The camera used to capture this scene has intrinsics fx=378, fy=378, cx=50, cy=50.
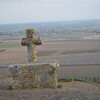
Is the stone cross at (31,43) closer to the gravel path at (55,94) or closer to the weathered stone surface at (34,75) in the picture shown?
the weathered stone surface at (34,75)

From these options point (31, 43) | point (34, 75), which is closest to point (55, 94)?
point (34, 75)

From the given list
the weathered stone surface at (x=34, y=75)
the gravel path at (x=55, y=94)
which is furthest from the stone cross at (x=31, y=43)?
the gravel path at (x=55, y=94)

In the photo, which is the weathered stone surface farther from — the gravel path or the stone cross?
the stone cross

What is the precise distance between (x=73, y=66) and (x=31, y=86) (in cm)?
2199

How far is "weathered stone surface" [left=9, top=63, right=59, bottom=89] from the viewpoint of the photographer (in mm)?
15391

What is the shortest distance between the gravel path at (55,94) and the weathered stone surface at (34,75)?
558mm

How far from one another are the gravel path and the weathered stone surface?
0.56 metres

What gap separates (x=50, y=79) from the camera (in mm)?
15430

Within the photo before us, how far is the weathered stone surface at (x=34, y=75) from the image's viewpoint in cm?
1539

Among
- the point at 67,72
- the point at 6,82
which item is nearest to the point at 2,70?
the point at 67,72

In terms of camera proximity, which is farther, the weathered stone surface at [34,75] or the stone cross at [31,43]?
the stone cross at [31,43]

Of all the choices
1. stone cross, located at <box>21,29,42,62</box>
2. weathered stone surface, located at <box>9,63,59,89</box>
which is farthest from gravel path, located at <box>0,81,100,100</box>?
stone cross, located at <box>21,29,42,62</box>

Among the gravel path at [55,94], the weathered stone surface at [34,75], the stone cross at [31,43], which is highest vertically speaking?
the stone cross at [31,43]

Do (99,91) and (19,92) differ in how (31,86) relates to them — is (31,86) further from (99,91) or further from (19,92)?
(99,91)
